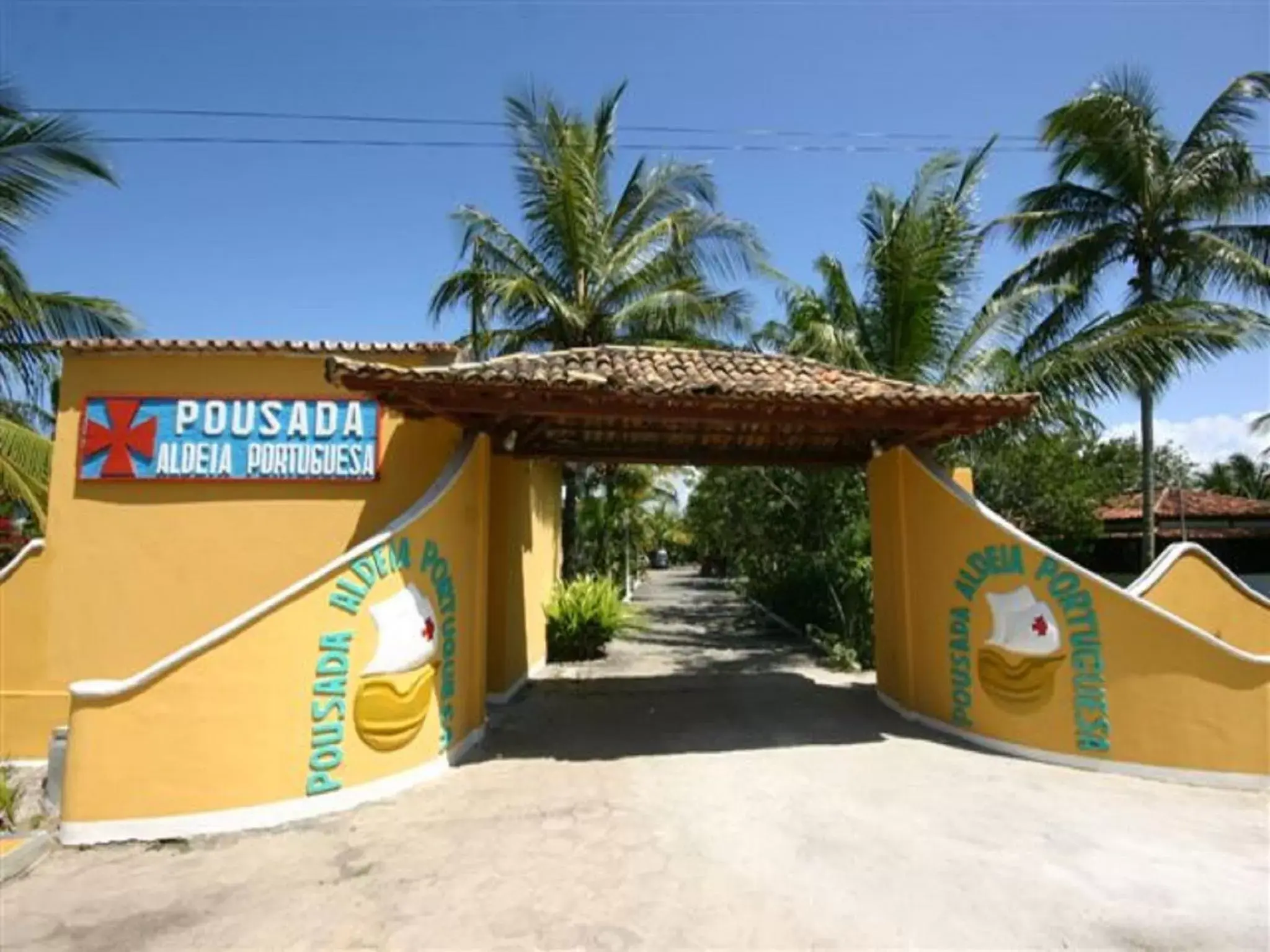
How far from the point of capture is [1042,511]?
18.8 m

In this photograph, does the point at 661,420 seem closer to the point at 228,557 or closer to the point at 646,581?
the point at 228,557

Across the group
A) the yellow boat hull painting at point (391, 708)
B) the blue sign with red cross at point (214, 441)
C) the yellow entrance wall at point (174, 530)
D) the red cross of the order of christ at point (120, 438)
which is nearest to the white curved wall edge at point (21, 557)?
the yellow entrance wall at point (174, 530)

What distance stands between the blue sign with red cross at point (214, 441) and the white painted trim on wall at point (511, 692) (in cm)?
332

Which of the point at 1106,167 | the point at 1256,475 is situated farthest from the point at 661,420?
the point at 1256,475

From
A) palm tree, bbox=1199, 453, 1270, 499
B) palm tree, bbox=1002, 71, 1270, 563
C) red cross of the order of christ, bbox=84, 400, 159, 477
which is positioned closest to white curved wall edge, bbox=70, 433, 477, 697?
red cross of the order of christ, bbox=84, 400, 159, 477

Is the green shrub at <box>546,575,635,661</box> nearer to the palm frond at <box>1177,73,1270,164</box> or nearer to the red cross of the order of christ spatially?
the red cross of the order of christ

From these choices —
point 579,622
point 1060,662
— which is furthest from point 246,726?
point 579,622

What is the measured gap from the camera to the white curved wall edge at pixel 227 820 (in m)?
4.80

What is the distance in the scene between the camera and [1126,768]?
6195mm

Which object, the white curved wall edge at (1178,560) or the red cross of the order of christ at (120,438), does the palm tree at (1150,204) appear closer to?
the white curved wall edge at (1178,560)

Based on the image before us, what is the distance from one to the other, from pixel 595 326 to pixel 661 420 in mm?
6813

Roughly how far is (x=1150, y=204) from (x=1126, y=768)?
11551 millimetres

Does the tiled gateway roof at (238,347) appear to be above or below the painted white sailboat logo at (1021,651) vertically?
above

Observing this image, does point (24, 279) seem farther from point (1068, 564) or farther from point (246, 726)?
point (1068, 564)
